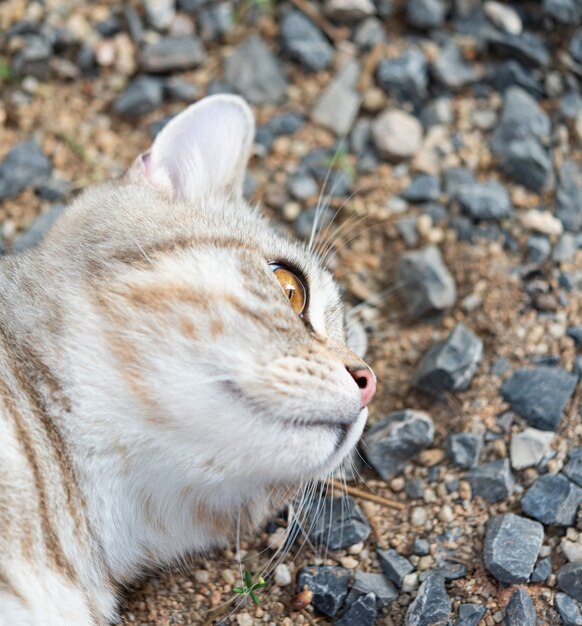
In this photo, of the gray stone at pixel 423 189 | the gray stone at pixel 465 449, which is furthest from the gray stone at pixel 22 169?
the gray stone at pixel 465 449

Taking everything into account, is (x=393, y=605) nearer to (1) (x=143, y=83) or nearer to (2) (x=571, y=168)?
(2) (x=571, y=168)

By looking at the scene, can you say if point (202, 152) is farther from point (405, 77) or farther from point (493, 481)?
point (493, 481)

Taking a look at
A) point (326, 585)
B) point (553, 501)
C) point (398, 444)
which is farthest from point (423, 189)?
point (326, 585)

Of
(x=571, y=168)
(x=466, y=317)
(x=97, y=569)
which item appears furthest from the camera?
(x=571, y=168)

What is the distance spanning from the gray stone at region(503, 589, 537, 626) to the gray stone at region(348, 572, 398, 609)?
34 centimetres

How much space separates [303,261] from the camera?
271cm

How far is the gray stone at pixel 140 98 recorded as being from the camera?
3.85 meters

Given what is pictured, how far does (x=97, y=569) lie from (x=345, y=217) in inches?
74.0

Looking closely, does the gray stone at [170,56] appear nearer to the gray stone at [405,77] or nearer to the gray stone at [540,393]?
the gray stone at [405,77]

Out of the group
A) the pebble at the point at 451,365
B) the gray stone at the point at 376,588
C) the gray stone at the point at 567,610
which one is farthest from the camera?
the pebble at the point at 451,365

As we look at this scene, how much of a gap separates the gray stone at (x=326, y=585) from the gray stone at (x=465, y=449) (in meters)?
0.54

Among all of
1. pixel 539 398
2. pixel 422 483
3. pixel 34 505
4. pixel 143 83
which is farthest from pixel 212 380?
pixel 143 83

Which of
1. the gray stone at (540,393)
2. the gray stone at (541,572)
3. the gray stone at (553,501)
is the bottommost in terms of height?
the gray stone at (541,572)

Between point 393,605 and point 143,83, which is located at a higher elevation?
point 143,83
